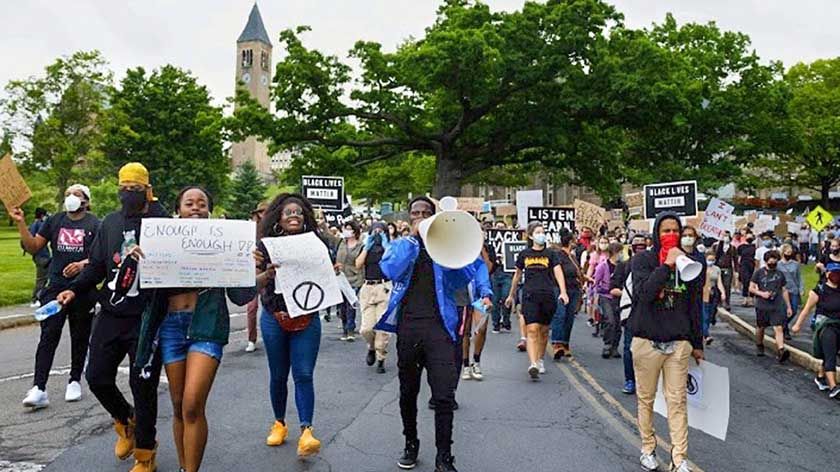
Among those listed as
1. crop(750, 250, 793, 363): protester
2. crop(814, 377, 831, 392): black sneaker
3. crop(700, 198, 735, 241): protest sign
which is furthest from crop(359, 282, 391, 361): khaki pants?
crop(700, 198, 735, 241): protest sign

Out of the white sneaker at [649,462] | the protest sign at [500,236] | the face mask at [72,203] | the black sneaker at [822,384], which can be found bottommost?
the black sneaker at [822,384]

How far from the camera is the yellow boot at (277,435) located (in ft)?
17.8

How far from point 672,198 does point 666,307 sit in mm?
8316

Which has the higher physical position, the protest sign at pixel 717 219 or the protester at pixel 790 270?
the protest sign at pixel 717 219

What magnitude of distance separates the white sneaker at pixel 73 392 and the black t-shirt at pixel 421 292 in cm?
373

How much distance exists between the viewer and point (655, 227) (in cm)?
532

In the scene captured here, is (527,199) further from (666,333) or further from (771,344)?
(666,333)

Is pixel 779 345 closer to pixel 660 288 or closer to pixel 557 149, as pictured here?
pixel 660 288

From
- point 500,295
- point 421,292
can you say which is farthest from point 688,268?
point 500,295

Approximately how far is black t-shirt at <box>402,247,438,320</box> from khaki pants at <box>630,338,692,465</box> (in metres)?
1.61

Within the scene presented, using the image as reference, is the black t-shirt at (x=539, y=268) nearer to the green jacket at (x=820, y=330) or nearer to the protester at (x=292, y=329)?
the green jacket at (x=820, y=330)

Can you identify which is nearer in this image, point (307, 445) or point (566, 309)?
point (307, 445)

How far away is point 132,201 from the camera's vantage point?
14.8ft

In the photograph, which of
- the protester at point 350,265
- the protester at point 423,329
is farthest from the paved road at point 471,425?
the protester at point 350,265
